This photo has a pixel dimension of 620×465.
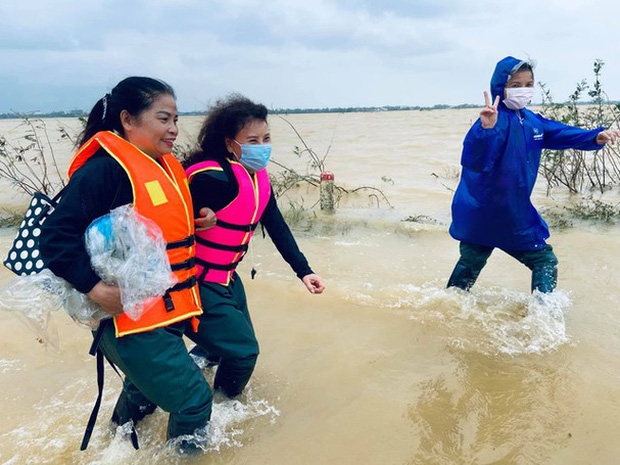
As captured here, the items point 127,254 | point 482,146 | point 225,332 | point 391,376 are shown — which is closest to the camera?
point 127,254

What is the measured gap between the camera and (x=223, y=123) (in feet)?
8.69

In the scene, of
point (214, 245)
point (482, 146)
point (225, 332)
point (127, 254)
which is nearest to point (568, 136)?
point (482, 146)

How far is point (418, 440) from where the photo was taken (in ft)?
8.14

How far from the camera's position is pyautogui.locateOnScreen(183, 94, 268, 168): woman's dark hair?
8.64 feet

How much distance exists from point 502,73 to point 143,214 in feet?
8.49

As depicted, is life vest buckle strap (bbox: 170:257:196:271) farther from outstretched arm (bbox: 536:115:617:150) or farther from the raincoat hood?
outstretched arm (bbox: 536:115:617:150)

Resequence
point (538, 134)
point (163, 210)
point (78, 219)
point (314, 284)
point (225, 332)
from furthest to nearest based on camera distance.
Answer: point (538, 134), point (314, 284), point (225, 332), point (163, 210), point (78, 219)

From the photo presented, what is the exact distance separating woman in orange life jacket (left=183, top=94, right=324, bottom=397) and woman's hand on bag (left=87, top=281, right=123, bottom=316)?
22.2 inches

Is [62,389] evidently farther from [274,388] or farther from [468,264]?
[468,264]

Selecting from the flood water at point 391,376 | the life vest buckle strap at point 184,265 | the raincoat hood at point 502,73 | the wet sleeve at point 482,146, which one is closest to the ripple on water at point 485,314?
the flood water at point 391,376

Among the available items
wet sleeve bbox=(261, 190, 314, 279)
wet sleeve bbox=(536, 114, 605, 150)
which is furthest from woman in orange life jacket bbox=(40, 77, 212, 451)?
wet sleeve bbox=(536, 114, 605, 150)

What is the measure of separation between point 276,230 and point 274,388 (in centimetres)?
97

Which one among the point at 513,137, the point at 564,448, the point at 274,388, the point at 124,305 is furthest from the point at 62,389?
the point at 513,137

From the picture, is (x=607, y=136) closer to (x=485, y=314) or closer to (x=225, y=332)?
(x=485, y=314)
